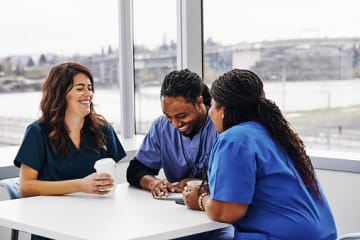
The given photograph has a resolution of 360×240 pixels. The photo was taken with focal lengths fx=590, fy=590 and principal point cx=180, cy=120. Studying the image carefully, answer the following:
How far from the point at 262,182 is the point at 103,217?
21.4 inches

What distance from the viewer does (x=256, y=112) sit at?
75.5 inches

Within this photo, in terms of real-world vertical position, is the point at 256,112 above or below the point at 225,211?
above

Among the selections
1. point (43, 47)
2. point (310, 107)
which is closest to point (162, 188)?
point (310, 107)

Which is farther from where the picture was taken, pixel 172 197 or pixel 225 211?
pixel 172 197

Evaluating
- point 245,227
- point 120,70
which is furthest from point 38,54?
point 245,227

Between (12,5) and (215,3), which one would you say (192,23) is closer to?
(215,3)

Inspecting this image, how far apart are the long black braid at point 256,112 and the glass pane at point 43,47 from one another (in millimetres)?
1523

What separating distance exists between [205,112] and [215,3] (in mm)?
1340

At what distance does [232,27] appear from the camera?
3.53m

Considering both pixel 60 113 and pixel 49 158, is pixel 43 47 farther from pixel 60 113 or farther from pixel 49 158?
pixel 49 158

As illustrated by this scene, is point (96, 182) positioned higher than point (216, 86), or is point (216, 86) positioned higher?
point (216, 86)

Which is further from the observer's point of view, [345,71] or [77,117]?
[345,71]

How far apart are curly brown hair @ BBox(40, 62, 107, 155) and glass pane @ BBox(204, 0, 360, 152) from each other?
121cm

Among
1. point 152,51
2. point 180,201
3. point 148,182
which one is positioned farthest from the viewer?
point 152,51
